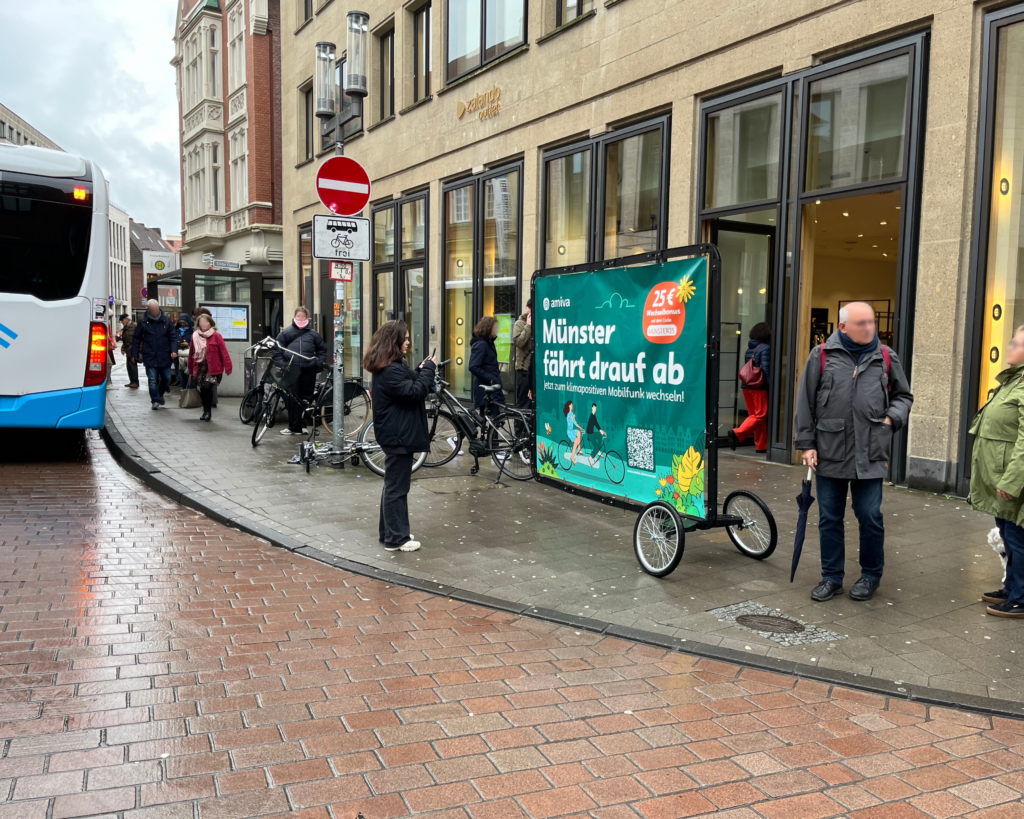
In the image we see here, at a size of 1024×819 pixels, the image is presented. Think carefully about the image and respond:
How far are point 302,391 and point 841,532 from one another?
27.7 ft

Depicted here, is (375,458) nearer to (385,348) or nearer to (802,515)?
(385,348)

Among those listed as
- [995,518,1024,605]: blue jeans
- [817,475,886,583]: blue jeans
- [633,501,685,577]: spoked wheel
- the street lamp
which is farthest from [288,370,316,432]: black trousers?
[995,518,1024,605]: blue jeans

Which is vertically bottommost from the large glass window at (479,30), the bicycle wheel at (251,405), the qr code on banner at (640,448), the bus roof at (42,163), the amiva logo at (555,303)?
the bicycle wheel at (251,405)

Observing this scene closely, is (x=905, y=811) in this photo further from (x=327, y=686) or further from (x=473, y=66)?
(x=473, y=66)

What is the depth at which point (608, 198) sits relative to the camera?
12734 mm

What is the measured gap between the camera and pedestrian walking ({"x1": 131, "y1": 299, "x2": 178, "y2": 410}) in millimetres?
16234

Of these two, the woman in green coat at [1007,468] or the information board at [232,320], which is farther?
the information board at [232,320]

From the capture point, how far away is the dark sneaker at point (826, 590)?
17.4ft

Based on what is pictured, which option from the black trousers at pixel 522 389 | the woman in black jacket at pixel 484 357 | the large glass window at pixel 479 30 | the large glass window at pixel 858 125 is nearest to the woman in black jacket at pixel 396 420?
the woman in black jacket at pixel 484 357

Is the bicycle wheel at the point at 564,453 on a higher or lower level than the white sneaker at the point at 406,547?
higher

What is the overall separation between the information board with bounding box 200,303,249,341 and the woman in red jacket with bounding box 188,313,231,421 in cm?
445

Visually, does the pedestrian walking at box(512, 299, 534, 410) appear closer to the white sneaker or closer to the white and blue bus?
the white and blue bus

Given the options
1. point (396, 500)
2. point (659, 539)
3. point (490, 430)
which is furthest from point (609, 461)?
point (490, 430)

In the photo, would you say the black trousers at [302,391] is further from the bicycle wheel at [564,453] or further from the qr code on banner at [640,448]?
the qr code on banner at [640,448]
